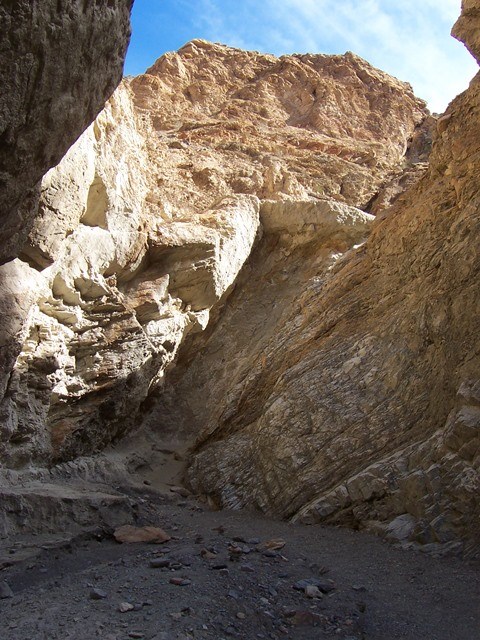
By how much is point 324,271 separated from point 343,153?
33.0 feet

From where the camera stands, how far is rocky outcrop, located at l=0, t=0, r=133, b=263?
3.97 meters

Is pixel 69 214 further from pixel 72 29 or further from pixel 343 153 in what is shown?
pixel 343 153

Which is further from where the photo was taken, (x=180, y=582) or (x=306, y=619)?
(x=180, y=582)

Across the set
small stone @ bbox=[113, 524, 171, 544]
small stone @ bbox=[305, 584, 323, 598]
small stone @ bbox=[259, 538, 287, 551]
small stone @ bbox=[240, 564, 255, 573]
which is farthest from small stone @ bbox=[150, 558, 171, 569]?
small stone @ bbox=[305, 584, 323, 598]

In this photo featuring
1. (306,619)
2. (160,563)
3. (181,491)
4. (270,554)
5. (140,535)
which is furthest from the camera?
(181,491)

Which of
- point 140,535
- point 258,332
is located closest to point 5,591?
point 140,535

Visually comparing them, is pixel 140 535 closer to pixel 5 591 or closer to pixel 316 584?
pixel 5 591

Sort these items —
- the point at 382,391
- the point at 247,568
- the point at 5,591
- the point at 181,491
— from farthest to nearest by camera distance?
the point at 181,491 → the point at 382,391 → the point at 247,568 → the point at 5,591

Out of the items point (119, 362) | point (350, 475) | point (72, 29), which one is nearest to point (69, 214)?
point (119, 362)

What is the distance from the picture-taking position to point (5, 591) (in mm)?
5707

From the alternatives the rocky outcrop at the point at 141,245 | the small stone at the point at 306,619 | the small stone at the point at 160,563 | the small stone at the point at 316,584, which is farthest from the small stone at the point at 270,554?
the rocky outcrop at the point at 141,245

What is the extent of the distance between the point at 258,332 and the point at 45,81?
1007 cm

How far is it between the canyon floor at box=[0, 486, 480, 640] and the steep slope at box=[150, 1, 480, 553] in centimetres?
69

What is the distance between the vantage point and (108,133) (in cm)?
1140
